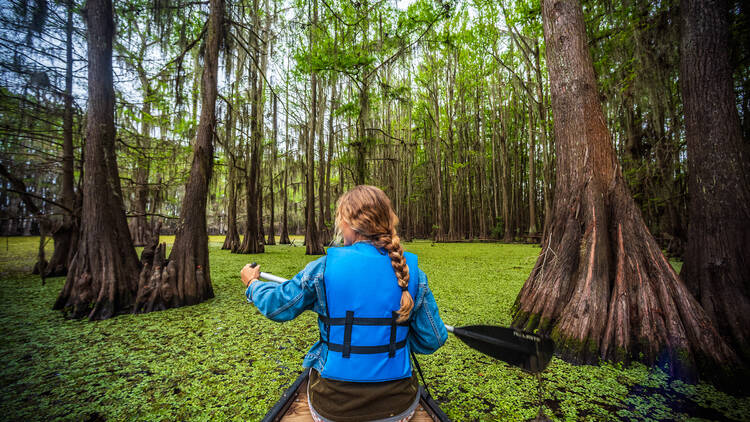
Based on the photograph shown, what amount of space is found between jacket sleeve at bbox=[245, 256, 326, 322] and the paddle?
203 mm

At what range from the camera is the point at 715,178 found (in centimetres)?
235

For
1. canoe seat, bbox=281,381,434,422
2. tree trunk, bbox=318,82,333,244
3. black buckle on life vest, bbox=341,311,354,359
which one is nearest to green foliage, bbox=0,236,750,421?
canoe seat, bbox=281,381,434,422

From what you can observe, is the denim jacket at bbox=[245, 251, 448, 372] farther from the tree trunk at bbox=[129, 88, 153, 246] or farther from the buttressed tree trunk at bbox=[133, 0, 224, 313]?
the tree trunk at bbox=[129, 88, 153, 246]

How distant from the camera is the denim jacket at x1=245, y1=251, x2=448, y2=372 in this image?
102 centimetres

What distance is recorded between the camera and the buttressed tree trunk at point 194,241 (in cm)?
351

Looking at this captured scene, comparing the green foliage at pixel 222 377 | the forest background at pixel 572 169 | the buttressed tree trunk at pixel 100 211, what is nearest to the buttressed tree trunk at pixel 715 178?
the forest background at pixel 572 169

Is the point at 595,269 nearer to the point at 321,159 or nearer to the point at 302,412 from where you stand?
the point at 302,412

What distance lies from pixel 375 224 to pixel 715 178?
3280 millimetres

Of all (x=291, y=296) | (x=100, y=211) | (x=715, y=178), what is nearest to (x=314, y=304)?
(x=291, y=296)

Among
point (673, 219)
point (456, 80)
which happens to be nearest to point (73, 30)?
point (673, 219)

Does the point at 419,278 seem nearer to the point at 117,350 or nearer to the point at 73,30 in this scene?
the point at 117,350

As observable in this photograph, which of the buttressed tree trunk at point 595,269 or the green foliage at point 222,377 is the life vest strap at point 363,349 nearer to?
the green foliage at point 222,377

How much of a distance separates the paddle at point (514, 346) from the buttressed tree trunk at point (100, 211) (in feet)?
10.9

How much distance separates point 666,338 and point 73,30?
Result: 26.7 ft
